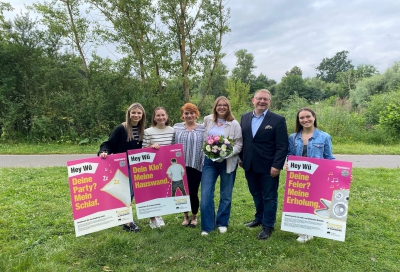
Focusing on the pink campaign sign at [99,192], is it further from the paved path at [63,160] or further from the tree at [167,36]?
the tree at [167,36]

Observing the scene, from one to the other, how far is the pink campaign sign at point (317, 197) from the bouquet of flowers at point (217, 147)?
903mm

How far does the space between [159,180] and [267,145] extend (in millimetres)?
1739

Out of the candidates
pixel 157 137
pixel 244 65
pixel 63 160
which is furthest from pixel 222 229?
pixel 244 65

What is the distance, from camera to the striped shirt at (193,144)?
4094 millimetres

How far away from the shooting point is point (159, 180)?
4160mm

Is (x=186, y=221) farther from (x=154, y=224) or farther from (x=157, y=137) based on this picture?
(x=157, y=137)

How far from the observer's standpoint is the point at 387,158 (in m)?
10.4

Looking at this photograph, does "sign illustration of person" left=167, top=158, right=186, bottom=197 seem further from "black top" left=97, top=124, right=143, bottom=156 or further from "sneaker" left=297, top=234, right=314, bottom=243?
"sneaker" left=297, top=234, right=314, bottom=243

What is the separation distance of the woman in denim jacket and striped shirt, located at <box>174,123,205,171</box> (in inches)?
54.5

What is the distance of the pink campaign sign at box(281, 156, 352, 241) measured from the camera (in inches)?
138

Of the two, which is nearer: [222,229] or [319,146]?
[319,146]

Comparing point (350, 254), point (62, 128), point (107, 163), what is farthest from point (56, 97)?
point (350, 254)

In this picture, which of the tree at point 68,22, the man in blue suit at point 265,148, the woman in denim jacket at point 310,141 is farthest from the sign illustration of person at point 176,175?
the tree at point 68,22

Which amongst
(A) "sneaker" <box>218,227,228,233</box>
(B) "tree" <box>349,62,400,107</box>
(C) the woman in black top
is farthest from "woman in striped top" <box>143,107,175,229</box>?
(B) "tree" <box>349,62,400,107</box>
